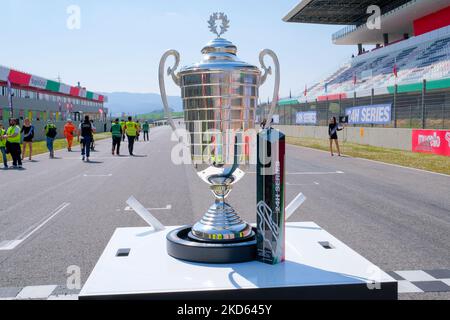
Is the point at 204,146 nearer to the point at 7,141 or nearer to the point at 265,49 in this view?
the point at 265,49

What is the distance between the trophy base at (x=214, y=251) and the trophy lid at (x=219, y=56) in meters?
0.89

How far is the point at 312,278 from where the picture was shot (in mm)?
1861

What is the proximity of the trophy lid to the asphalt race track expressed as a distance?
8.14 ft

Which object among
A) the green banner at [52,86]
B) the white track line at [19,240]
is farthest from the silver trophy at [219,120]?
the green banner at [52,86]

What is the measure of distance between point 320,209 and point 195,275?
18.9ft

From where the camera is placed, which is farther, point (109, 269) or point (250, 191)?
point (250, 191)

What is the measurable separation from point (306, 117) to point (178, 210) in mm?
29579

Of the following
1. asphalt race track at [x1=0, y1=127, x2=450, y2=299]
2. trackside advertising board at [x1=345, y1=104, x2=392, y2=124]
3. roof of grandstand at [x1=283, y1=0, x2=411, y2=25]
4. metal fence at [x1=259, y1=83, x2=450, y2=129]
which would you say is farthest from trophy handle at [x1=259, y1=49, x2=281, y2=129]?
roof of grandstand at [x1=283, y1=0, x2=411, y2=25]

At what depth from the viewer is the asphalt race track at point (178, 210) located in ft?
15.3

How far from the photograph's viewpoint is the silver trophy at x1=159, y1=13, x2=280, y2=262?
223 cm

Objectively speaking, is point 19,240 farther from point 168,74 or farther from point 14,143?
point 14,143

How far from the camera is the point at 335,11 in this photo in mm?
47531

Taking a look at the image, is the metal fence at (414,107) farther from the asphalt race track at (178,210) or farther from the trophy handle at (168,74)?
the trophy handle at (168,74)
